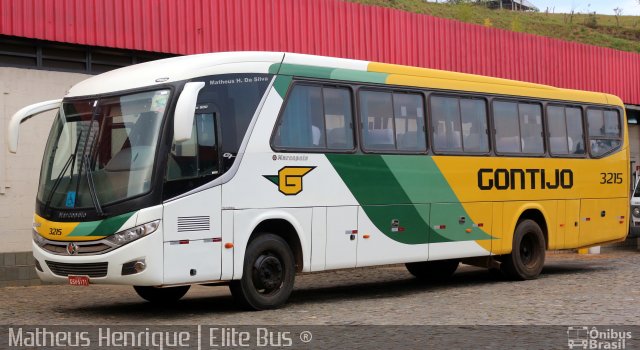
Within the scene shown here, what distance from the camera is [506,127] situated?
16328 millimetres

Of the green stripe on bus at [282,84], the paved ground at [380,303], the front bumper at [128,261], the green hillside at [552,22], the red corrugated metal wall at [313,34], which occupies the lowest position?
the paved ground at [380,303]

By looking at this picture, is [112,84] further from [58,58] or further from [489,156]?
[489,156]

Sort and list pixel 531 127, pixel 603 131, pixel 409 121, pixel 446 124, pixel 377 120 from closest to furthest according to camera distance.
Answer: pixel 377 120 → pixel 409 121 → pixel 446 124 → pixel 531 127 → pixel 603 131

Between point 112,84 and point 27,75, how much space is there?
15.3ft

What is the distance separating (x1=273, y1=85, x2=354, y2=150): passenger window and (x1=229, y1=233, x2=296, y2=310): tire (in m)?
1.25

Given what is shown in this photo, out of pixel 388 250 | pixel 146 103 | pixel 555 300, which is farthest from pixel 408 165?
pixel 146 103

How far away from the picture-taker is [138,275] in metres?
10.9

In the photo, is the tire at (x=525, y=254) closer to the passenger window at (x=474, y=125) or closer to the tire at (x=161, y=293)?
the passenger window at (x=474, y=125)

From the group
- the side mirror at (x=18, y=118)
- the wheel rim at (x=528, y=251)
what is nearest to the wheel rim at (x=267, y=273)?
the side mirror at (x=18, y=118)

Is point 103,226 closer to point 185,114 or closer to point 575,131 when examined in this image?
point 185,114

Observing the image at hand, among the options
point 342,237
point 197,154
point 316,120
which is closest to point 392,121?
point 316,120

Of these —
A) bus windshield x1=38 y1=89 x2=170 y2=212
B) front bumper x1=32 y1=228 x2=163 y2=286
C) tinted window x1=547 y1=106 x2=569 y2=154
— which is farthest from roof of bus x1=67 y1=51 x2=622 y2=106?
tinted window x1=547 y1=106 x2=569 y2=154

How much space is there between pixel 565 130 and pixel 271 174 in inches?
294

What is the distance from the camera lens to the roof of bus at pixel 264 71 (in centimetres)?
1167
